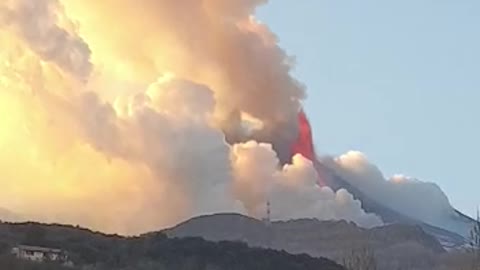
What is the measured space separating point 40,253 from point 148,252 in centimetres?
1297

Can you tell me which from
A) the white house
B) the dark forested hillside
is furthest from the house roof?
the dark forested hillside

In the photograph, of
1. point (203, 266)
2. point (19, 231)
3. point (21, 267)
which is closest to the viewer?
point (21, 267)

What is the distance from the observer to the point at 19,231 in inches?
5453

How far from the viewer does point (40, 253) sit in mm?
122812

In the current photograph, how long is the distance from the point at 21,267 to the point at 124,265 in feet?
74.5

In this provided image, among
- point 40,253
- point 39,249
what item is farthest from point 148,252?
point 40,253

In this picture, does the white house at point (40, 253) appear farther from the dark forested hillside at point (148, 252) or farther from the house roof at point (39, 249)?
the dark forested hillside at point (148, 252)

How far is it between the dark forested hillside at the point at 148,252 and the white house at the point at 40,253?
1.09m

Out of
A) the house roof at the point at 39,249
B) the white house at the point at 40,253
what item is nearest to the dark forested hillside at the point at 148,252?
the white house at the point at 40,253

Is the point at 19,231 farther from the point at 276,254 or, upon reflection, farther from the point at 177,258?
the point at 276,254

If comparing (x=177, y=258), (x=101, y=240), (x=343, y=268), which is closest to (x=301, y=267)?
(x=343, y=268)

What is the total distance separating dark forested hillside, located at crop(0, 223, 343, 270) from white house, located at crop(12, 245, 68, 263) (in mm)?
1090

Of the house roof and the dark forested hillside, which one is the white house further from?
the dark forested hillside

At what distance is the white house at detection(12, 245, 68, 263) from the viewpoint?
111 metres
